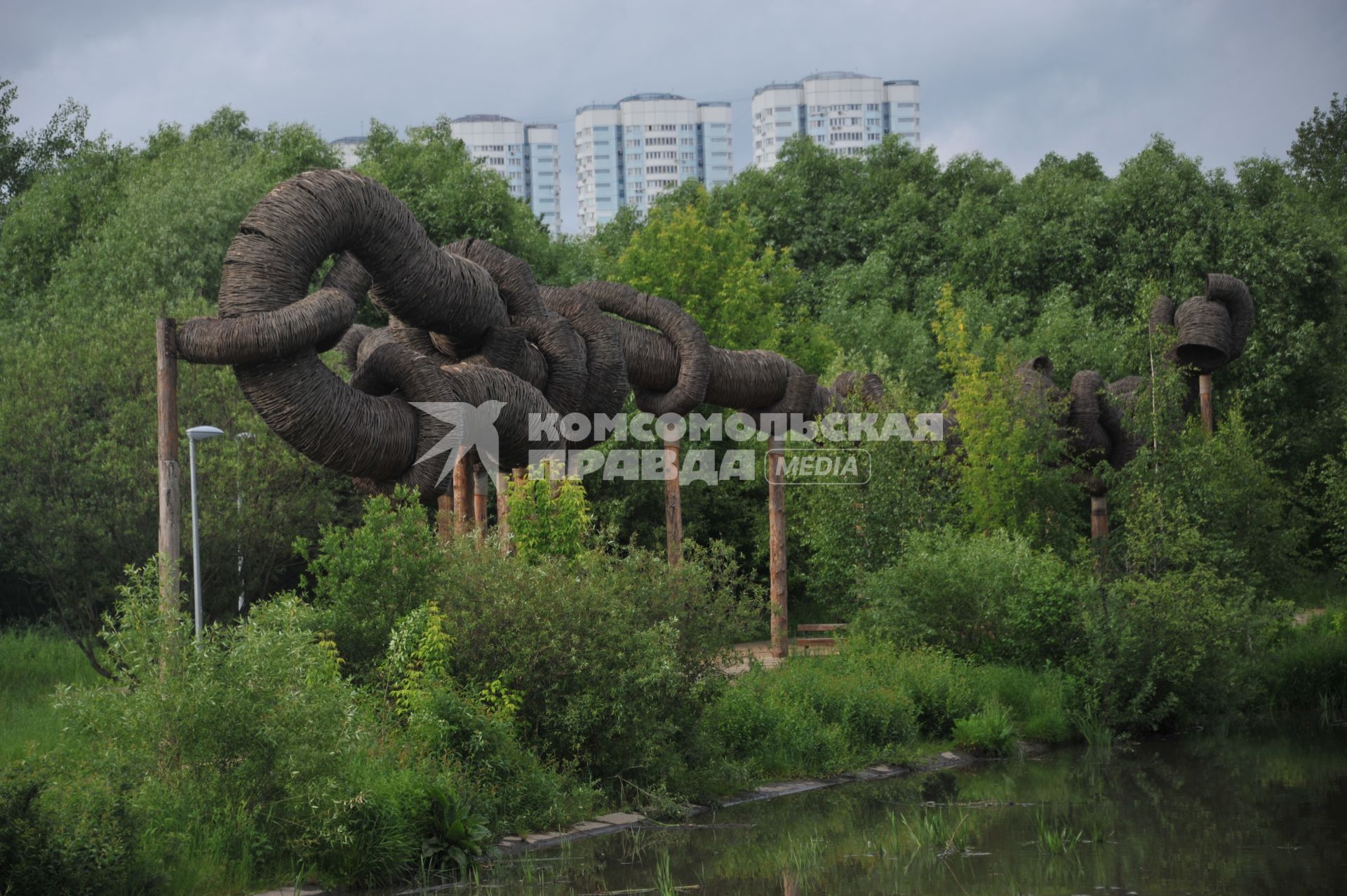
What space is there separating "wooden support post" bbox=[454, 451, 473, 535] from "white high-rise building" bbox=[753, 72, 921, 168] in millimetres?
141055

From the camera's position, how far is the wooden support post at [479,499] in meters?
13.7

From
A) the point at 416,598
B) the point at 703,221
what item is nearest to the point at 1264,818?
the point at 416,598

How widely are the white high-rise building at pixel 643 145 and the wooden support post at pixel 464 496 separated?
141m

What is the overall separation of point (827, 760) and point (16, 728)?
321 inches

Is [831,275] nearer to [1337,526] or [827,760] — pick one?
[1337,526]

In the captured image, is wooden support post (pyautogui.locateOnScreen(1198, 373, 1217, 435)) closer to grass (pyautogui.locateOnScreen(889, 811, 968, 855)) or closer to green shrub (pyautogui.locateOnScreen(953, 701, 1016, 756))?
green shrub (pyautogui.locateOnScreen(953, 701, 1016, 756))

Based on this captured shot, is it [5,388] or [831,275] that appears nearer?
[5,388]

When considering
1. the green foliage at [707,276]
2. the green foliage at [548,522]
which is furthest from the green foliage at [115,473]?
the green foliage at [707,276]

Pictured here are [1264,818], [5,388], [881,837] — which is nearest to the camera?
[881,837]

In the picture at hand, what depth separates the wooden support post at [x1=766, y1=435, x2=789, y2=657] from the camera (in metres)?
19.6

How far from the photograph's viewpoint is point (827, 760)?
14.1 meters

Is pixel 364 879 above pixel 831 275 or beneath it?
beneath

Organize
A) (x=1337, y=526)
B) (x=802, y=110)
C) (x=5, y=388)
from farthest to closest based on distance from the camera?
1. (x=802, y=110)
2. (x=1337, y=526)
3. (x=5, y=388)

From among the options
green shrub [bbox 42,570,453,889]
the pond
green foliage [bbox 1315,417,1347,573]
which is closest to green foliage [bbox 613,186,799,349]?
green foliage [bbox 1315,417,1347,573]
